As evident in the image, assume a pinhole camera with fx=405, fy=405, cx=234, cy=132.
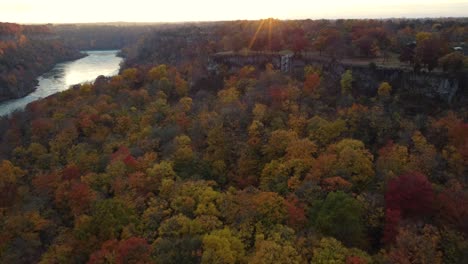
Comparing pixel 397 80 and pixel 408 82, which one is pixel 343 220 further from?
pixel 397 80

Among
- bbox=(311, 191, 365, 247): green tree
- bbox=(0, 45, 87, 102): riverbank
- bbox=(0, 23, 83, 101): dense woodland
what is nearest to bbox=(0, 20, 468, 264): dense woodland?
bbox=(311, 191, 365, 247): green tree

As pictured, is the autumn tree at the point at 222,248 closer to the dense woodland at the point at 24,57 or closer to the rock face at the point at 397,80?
the rock face at the point at 397,80

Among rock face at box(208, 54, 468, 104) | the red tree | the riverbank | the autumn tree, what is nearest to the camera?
the autumn tree

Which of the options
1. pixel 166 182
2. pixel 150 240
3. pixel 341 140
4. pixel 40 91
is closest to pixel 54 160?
pixel 166 182

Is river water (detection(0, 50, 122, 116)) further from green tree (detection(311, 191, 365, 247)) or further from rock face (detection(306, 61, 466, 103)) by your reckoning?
green tree (detection(311, 191, 365, 247))

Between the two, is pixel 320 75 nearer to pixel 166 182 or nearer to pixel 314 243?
pixel 166 182

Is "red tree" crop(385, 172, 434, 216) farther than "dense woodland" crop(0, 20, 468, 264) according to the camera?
Yes

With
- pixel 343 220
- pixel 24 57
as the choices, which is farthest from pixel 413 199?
pixel 24 57
